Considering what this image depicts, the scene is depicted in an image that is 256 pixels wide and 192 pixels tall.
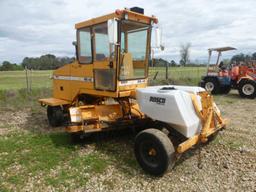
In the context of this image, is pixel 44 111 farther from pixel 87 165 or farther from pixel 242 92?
pixel 242 92

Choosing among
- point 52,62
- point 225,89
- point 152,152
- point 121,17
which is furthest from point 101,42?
point 225,89

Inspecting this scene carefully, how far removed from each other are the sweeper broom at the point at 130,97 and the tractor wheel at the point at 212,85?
338 inches

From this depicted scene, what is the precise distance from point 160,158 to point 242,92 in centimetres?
999

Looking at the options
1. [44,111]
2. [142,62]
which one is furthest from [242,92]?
[44,111]

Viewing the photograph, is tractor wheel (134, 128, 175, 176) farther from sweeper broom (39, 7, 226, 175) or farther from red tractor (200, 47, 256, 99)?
red tractor (200, 47, 256, 99)

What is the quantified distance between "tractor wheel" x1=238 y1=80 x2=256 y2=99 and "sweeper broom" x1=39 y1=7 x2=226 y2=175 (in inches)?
321

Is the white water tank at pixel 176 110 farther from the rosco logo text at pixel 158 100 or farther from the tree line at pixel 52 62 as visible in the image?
the tree line at pixel 52 62

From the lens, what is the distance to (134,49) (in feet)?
19.1

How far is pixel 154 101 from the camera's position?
4320 mm

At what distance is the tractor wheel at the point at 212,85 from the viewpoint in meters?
13.5

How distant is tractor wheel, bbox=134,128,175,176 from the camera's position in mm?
3799

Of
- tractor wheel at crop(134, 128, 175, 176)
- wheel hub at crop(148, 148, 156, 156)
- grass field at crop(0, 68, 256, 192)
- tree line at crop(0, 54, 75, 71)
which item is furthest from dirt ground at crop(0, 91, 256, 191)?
tree line at crop(0, 54, 75, 71)

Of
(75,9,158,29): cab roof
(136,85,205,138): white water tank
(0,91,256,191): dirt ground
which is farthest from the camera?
(75,9,158,29): cab roof

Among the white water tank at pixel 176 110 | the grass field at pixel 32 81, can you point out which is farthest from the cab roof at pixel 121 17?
the grass field at pixel 32 81
